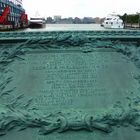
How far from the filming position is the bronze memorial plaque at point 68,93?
13.4 feet

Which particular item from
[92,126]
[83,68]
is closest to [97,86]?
[83,68]

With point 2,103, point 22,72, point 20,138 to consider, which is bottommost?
point 20,138

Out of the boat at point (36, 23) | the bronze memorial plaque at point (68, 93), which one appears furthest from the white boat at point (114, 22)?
the bronze memorial plaque at point (68, 93)

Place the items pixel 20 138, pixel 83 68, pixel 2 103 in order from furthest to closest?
pixel 83 68
pixel 2 103
pixel 20 138

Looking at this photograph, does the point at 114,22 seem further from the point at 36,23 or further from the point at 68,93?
the point at 68,93

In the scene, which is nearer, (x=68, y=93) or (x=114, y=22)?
(x=68, y=93)

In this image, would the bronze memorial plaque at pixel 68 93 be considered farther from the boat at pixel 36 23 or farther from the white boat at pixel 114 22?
the boat at pixel 36 23

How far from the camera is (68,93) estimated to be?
14.5ft

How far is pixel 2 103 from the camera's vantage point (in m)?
4.32

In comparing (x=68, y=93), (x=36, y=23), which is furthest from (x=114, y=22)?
(x=68, y=93)

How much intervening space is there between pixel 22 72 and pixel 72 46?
0.70 meters

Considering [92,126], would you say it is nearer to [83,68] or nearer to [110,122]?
[110,122]

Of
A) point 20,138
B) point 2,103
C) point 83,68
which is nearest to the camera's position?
point 20,138

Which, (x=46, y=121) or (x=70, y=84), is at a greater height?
(x=70, y=84)
